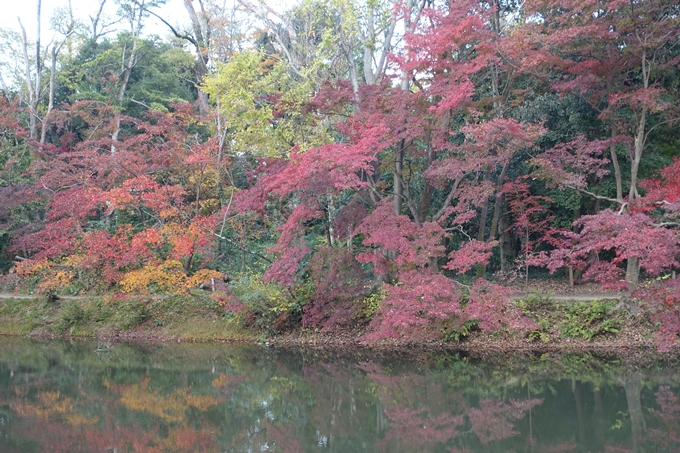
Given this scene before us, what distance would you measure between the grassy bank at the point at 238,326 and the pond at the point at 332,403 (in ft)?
2.59

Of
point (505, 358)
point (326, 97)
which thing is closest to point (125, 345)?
point (326, 97)

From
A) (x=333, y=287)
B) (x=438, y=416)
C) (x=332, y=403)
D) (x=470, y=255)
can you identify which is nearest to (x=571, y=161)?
(x=470, y=255)

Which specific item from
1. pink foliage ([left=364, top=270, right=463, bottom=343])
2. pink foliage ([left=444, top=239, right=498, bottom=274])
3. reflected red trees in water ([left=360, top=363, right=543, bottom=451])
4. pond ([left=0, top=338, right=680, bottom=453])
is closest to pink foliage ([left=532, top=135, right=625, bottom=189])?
pink foliage ([left=444, top=239, right=498, bottom=274])

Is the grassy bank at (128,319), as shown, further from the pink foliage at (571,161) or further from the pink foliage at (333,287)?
the pink foliage at (571,161)

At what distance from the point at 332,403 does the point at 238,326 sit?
→ 580 centimetres

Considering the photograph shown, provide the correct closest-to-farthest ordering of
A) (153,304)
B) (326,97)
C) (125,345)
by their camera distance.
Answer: (326,97) < (125,345) < (153,304)

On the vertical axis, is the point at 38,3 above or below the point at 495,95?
above

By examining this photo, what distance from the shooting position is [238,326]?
13477 millimetres

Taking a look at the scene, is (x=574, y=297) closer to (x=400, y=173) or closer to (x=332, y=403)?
(x=400, y=173)

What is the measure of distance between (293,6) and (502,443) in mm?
12571

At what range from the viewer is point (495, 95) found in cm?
1246

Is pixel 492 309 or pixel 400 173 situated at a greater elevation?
pixel 400 173

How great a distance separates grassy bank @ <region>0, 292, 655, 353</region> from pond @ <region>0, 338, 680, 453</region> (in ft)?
2.59

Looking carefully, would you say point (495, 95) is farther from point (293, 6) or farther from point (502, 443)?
point (502, 443)
